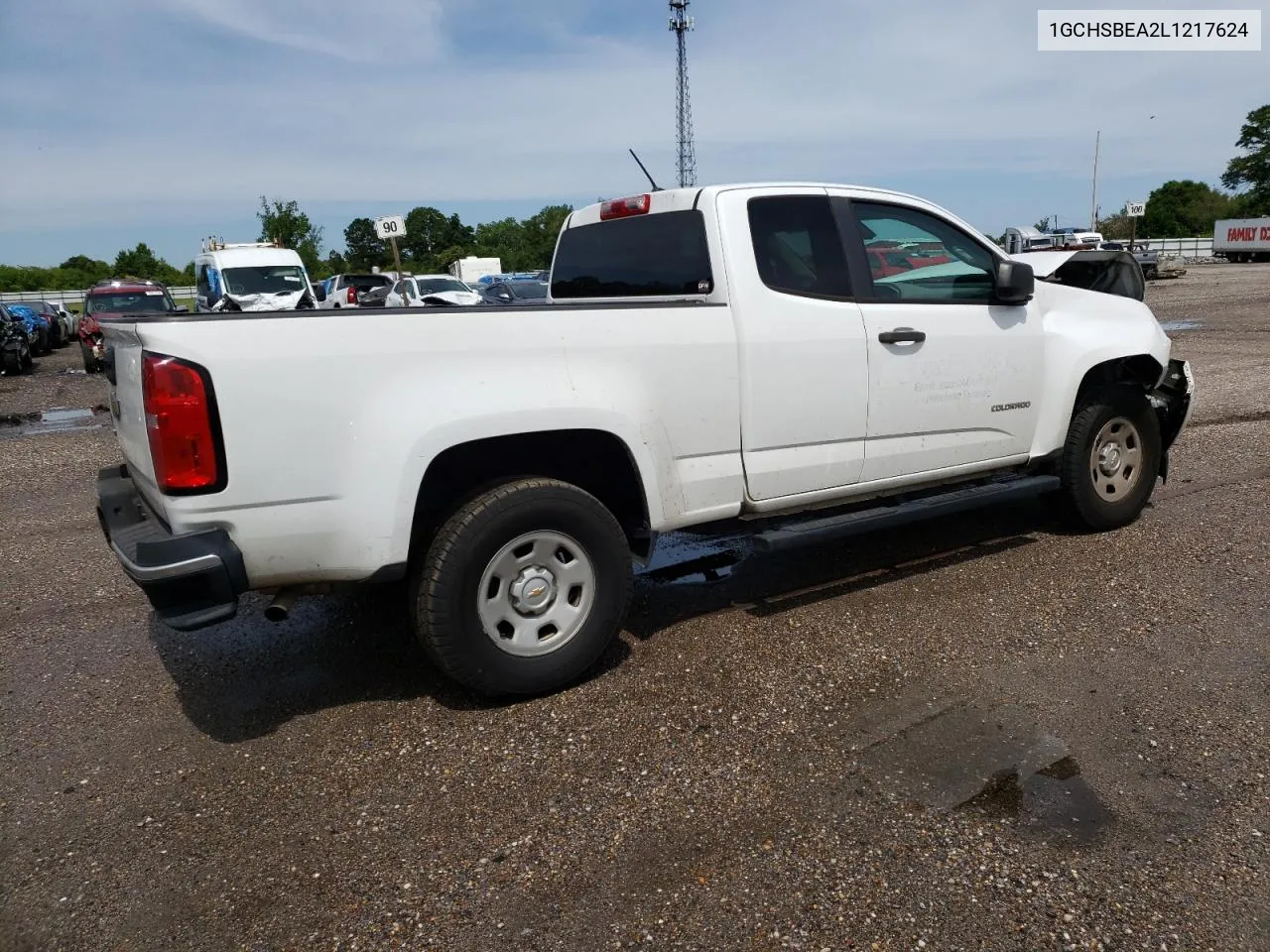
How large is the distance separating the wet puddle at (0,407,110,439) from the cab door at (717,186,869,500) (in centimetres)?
1062

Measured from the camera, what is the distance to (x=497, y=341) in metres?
3.52

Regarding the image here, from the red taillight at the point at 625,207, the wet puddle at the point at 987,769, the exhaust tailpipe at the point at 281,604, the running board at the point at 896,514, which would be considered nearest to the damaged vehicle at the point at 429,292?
the red taillight at the point at 625,207

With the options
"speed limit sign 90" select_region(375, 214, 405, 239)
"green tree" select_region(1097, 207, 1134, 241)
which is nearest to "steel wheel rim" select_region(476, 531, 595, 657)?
"speed limit sign 90" select_region(375, 214, 405, 239)

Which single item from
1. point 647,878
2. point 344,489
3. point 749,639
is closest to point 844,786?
point 647,878

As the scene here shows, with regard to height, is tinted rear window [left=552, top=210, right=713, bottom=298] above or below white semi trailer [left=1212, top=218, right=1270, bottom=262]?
below

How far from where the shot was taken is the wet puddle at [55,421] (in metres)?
12.0

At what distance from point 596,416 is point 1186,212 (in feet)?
311

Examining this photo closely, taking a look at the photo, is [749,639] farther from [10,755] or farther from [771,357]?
[10,755]

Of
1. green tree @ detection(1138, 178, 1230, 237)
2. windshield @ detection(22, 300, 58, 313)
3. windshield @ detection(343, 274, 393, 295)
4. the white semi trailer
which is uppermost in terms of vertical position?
green tree @ detection(1138, 178, 1230, 237)

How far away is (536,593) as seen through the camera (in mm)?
3717

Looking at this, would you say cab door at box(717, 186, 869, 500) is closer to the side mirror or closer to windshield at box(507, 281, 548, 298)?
the side mirror

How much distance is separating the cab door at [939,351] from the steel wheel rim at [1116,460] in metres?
0.64

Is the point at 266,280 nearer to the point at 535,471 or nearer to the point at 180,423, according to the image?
the point at 535,471

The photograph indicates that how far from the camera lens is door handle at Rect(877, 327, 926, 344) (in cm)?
446
